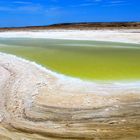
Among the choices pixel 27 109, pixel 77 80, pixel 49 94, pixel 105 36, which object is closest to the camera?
pixel 27 109

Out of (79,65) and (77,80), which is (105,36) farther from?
(77,80)

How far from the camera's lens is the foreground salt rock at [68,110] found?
7.39 metres

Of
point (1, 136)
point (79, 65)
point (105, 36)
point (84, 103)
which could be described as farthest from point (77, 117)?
point (105, 36)

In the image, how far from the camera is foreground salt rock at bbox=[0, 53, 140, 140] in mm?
7386

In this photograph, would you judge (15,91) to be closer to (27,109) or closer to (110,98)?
(27,109)

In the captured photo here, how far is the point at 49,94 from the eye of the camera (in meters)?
9.60

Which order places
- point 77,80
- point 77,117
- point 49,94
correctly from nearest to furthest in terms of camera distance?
point 77,117 → point 49,94 → point 77,80

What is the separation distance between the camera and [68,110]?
8.41m

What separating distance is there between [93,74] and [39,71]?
1.76 meters

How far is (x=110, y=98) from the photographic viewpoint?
9.00m

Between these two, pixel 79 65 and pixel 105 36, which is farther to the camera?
pixel 105 36

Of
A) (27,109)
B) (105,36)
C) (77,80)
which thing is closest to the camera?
(27,109)

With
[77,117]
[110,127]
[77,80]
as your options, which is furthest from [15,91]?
[110,127]

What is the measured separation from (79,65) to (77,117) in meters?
7.48
